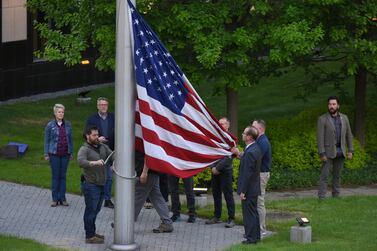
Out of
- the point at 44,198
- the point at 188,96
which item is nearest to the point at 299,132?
the point at 44,198

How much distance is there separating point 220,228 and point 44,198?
12.5 ft

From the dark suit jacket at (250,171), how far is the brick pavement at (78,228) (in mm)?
934

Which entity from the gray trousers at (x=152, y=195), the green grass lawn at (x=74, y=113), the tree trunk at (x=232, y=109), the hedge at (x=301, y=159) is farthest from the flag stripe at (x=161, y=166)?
the tree trunk at (x=232, y=109)

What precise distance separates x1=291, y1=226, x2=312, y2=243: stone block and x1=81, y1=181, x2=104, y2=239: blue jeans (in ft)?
9.44

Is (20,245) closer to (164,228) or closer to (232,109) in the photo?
(164,228)

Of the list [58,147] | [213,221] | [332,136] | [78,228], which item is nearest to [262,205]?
[213,221]

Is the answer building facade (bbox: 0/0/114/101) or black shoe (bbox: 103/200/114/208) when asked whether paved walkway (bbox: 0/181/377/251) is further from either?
building facade (bbox: 0/0/114/101)

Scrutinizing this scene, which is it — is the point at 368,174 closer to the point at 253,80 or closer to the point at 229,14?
the point at 253,80

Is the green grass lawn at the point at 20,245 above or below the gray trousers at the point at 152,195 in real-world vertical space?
below

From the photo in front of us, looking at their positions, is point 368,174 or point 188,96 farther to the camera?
point 368,174

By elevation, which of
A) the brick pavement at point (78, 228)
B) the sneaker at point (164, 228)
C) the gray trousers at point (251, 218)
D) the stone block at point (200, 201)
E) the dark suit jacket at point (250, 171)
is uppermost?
the dark suit jacket at point (250, 171)

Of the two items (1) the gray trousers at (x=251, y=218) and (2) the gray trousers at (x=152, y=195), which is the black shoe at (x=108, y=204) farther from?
(1) the gray trousers at (x=251, y=218)

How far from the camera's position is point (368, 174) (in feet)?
73.7

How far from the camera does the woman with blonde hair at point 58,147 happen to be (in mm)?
18125
